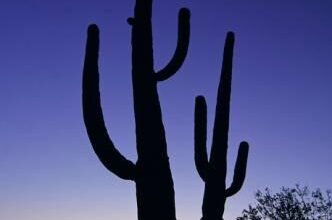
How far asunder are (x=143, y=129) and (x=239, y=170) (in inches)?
107

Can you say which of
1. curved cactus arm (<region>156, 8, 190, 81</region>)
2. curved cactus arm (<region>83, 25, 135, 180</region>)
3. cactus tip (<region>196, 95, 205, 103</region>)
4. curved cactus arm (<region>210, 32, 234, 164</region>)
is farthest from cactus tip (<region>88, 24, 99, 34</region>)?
curved cactus arm (<region>210, 32, 234, 164</region>)

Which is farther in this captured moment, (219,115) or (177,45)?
(219,115)

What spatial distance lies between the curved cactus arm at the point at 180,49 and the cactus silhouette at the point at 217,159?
4.10 feet

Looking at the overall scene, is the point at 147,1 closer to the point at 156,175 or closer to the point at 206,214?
the point at 156,175

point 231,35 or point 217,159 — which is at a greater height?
point 231,35

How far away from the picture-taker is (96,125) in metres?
Answer: 5.56

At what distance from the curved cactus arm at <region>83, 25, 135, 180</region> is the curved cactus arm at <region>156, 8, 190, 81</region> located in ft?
3.90

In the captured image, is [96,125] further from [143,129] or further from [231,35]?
[231,35]

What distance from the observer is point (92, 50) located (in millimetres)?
5918

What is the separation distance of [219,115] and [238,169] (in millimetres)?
1083

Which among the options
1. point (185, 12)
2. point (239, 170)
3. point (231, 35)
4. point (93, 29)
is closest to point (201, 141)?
point (239, 170)

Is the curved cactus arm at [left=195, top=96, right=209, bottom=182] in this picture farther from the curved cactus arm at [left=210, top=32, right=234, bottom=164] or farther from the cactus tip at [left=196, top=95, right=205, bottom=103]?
the curved cactus arm at [left=210, top=32, right=234, bottom=164]

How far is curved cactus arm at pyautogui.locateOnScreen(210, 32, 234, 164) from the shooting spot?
25.6 feet

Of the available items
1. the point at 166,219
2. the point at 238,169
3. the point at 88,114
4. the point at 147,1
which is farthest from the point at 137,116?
the point at 238,169
